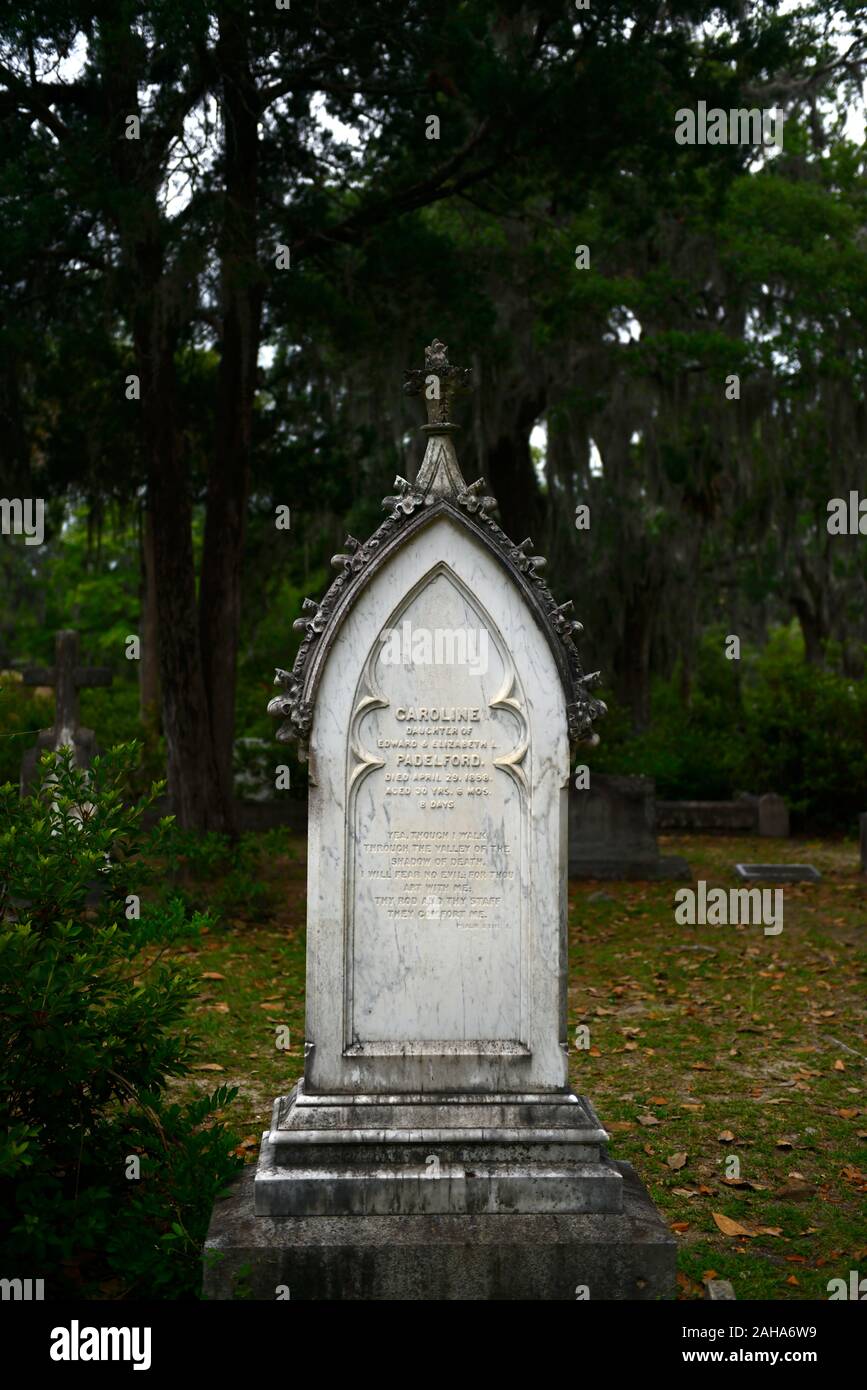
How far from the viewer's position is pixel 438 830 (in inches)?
170

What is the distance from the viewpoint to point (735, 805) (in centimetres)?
1753

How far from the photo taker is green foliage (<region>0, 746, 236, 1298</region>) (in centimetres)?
396

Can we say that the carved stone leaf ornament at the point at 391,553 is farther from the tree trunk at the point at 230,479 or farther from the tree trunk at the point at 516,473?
the tree trunk at the point at 516,473

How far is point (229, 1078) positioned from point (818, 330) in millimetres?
13367

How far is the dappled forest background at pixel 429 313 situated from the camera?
34.4 feet

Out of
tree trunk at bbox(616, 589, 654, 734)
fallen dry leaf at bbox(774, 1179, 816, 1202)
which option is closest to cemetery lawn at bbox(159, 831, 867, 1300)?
fallen dry leaf at bbox(774, 1179, 816, 1202)

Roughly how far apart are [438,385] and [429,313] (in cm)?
811

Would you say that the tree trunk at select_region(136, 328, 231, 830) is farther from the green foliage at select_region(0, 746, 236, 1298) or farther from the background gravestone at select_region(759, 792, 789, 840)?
the background gravestone at select_region(759, 792, 789, 840)

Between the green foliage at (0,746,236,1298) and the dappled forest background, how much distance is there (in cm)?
125

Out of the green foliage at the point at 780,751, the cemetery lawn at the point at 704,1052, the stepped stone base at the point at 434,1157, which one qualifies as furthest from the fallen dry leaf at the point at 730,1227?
the green foliage at the point at 780,751

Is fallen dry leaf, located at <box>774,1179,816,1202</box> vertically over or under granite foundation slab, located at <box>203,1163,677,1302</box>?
under

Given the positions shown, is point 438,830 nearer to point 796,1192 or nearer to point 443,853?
point 443,853
